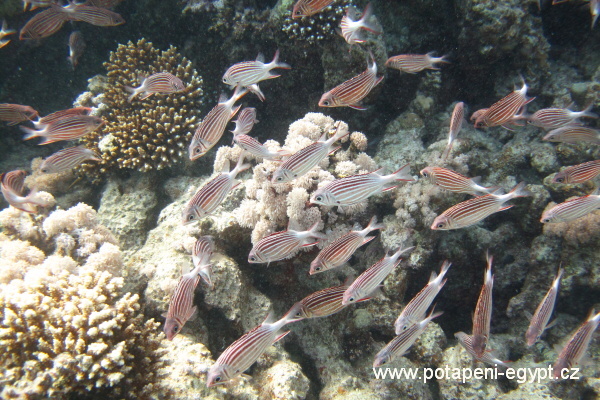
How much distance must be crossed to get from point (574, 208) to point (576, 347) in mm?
1530

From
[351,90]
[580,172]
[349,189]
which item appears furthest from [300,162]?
[580,172]

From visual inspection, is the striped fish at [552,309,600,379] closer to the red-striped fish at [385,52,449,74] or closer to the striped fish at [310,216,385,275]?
the striped fish at [310,216,385,275]

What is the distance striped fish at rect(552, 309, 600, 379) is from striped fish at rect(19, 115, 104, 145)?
634cm

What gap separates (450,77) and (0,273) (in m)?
7.69

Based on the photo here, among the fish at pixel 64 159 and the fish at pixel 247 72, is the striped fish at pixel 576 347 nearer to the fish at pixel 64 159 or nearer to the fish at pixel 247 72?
the fish at pixel 247 72

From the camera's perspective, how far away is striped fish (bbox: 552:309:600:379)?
10.1ft

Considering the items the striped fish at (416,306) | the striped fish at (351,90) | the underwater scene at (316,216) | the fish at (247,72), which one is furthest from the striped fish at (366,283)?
the fish at (247,72)

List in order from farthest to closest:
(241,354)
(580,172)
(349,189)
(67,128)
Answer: (67,128) → (580,172) → (349,189) → (241,354)

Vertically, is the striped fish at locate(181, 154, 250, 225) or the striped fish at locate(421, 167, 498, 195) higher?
the striped fish at locate(181, 154, 250, 225)

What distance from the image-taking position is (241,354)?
2480mm

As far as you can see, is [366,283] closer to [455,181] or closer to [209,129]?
[455,181]

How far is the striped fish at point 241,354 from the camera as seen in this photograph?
2.39 metres

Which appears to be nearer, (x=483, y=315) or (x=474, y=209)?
(x=483, y=315)

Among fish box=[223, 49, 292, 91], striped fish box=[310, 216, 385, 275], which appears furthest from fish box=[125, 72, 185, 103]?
striped fish box=[310, 216, 385, 275]
